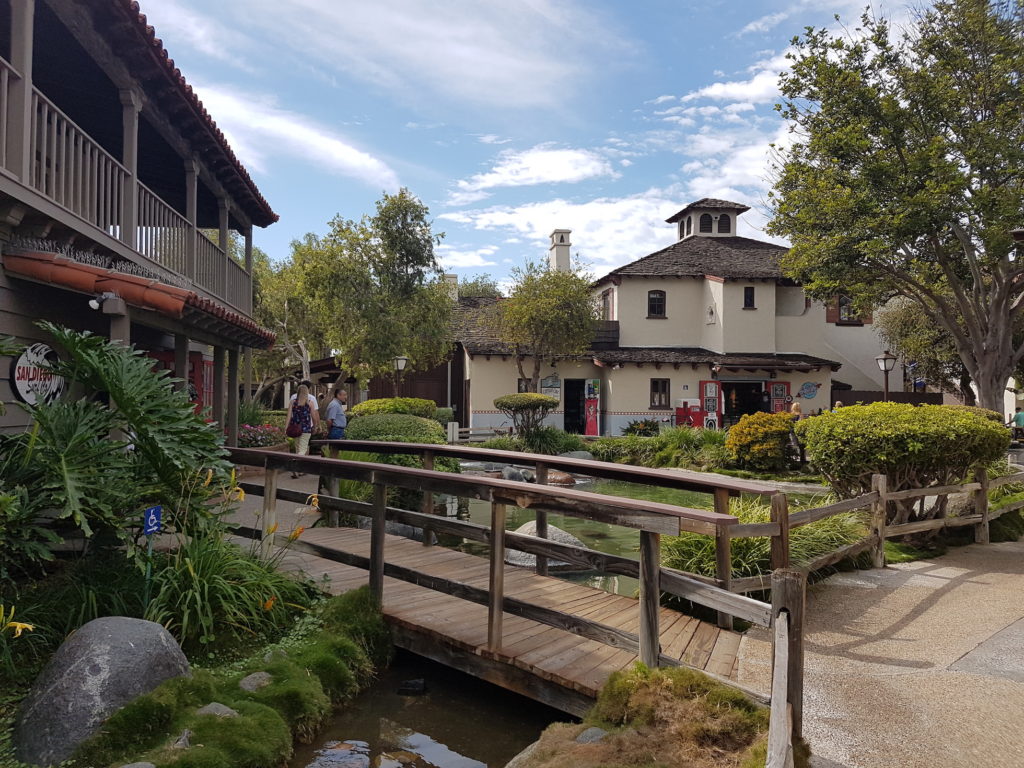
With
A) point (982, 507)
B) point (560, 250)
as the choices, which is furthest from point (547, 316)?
point (982, 507)

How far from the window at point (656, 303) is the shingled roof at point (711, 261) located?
2.56 feet

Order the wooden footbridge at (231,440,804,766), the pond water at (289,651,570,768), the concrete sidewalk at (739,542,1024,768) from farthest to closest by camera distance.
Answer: the pond water at (289,651,570,768) < the wooden footbridge at (231,440,804,766) < the concrete sidewalk at (739,542,1024,768)

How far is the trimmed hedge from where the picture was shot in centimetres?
856

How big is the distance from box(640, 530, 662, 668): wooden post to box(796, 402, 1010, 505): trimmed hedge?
5799 mm

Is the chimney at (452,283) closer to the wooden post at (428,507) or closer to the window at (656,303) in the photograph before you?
the window at (656,303)

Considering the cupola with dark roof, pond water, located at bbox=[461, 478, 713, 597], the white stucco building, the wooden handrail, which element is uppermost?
the cupola with dark roof

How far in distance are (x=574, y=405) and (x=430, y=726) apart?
2615 centimetres

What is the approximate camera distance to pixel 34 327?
272 inches

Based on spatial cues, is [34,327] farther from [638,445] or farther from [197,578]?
[638,445]

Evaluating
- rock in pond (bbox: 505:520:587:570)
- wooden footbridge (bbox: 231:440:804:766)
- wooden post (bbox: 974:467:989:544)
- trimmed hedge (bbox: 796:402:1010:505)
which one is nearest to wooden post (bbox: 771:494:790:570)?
wooden footbridge (bbox: 231:440:804:766)

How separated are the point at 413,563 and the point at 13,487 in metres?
3.41

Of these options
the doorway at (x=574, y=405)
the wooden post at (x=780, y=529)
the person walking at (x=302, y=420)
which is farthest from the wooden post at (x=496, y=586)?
the doorway at (x=574, y=405)

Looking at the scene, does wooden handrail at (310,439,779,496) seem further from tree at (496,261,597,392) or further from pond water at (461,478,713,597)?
tree at (496,261,597,392)

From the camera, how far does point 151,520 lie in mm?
4688
